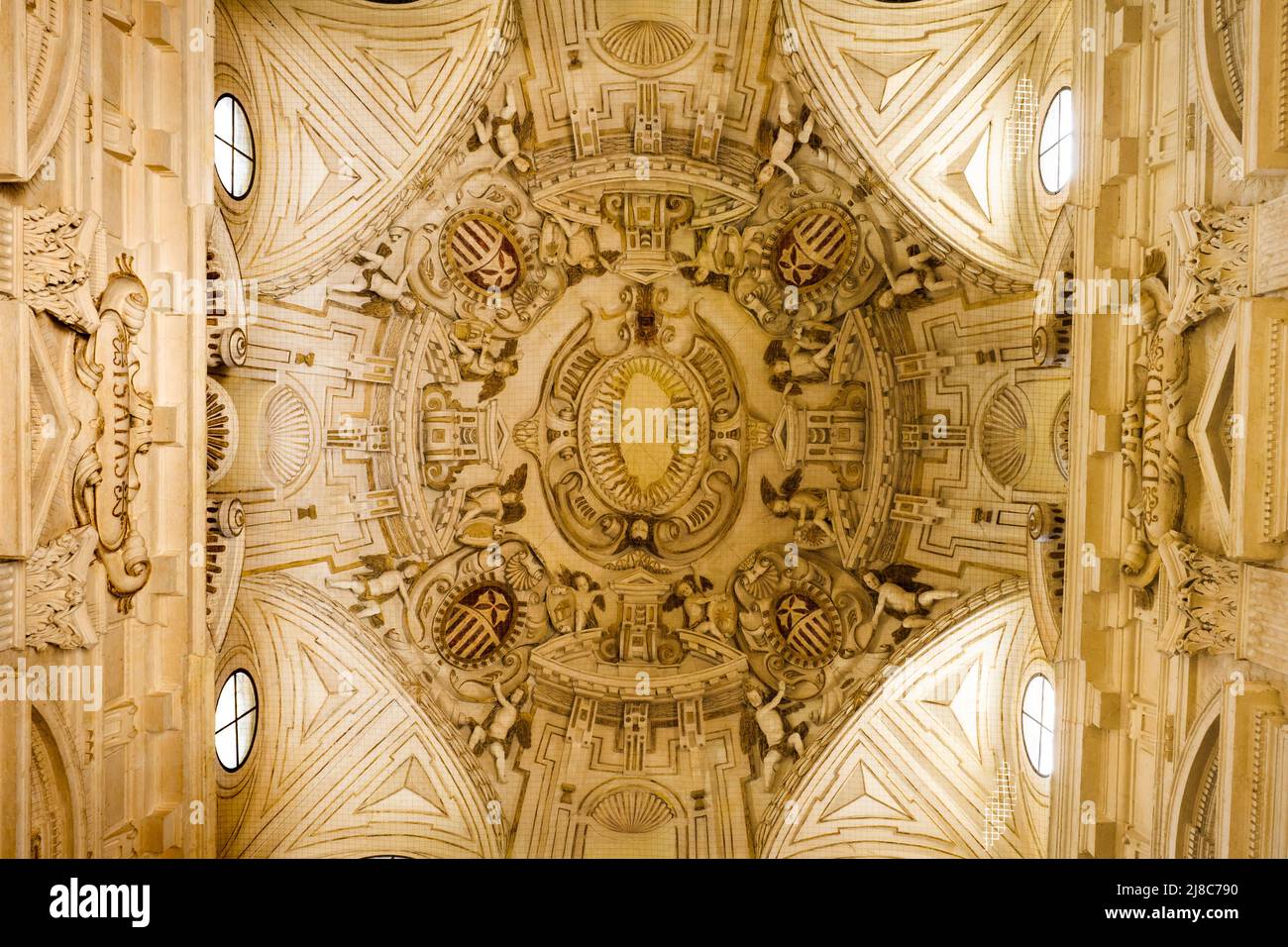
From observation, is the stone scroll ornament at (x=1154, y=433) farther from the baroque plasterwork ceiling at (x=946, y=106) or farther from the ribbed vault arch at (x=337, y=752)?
the ribbed vault arch at (x=337, y=752)

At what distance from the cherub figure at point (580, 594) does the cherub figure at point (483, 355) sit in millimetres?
2699

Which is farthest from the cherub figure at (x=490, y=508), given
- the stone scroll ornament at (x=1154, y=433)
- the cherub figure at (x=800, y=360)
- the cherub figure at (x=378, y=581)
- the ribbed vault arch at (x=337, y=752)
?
the stone scroll ornament at (x=1154, y=433)

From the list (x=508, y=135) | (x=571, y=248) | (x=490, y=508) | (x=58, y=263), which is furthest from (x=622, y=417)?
(x=58, y=263)

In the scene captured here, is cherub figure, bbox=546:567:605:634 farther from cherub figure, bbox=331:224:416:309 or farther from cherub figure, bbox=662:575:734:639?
cherub figure, bbox=331:224:416:309

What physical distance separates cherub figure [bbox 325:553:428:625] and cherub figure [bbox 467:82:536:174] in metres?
5.22

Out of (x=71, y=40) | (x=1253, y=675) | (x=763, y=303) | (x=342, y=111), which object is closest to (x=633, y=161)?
(x=763, y=303)

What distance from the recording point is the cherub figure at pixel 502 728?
32.7 feet

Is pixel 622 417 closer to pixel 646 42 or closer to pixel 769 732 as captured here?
pixel 769 732

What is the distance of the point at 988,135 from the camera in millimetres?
9320

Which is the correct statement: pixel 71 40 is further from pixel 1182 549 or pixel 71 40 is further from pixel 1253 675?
pixel 1253 675

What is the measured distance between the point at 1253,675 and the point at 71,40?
1205 centimetres

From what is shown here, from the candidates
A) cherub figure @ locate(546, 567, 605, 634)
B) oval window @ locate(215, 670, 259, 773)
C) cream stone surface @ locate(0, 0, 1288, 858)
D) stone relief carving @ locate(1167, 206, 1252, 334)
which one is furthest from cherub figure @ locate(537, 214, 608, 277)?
oval window @ locate(215, 670, 259, 773)

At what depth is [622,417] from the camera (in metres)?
10.5

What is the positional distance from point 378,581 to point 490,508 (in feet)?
5.62
